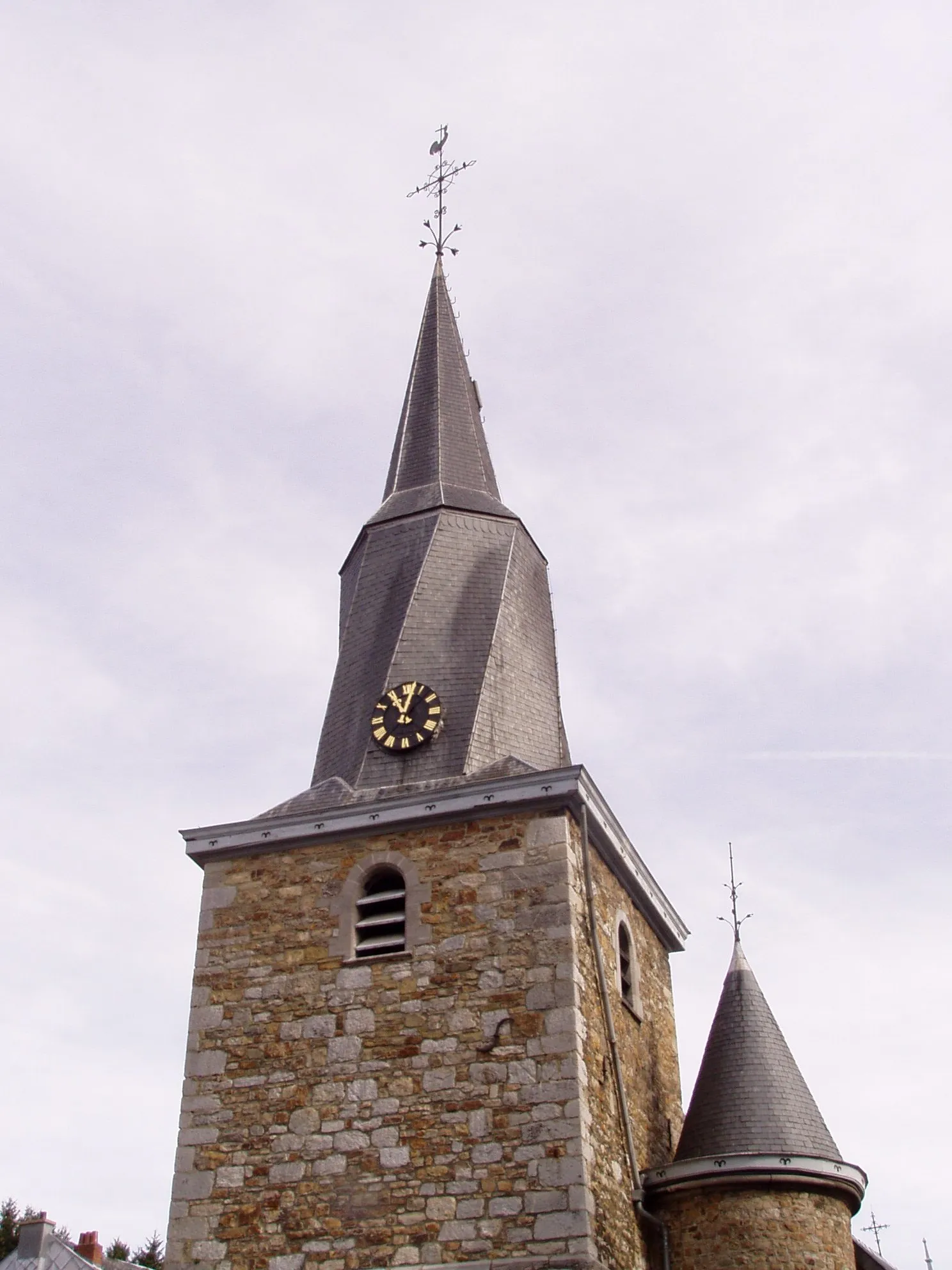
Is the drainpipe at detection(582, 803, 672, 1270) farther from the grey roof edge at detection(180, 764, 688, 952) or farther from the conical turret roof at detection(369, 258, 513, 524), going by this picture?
the conical turret roof at detection(369, 258, 513, 524)

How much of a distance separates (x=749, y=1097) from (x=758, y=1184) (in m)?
1.00

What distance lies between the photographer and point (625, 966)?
16672mm

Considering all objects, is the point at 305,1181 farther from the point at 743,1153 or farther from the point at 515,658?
the point at 515,658

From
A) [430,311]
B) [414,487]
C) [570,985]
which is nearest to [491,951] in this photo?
[570,985]

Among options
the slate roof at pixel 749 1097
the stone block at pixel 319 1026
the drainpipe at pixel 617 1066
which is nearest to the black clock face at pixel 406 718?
the drainpipe at pixel 617 1066

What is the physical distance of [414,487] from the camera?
1994cm

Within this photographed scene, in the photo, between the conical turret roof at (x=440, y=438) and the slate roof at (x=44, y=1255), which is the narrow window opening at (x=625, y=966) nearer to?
the conical turret roof at (x=440, y=438)

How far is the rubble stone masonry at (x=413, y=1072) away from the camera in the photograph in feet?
45.2

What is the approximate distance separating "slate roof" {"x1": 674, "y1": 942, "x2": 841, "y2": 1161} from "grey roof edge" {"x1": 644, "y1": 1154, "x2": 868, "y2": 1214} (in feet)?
0.26

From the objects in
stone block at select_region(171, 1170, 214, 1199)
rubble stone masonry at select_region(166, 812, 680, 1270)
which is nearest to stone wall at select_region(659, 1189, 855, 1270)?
rubble stone masonry at select_region(166, 812, 680, 1270)

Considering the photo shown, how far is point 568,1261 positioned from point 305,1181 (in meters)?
2.47

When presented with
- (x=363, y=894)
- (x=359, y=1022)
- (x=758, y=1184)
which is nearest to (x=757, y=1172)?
(x=758, y=1184)

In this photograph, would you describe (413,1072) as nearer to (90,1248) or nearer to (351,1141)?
(351,1141)

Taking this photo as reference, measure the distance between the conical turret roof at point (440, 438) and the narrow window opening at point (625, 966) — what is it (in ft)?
17.2
